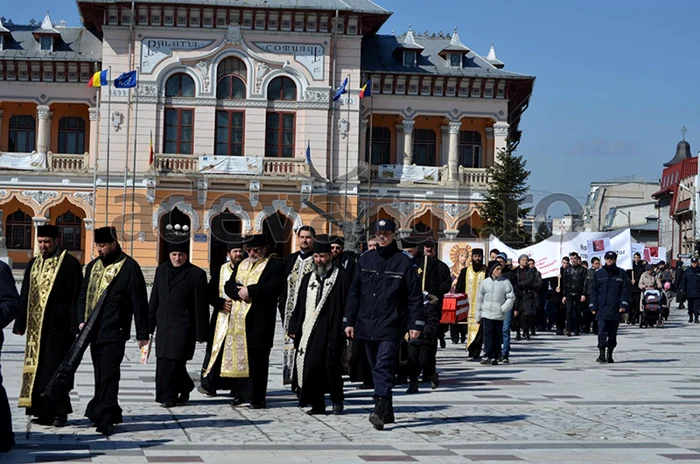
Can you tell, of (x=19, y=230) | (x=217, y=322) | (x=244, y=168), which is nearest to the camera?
(x=217, y=322)

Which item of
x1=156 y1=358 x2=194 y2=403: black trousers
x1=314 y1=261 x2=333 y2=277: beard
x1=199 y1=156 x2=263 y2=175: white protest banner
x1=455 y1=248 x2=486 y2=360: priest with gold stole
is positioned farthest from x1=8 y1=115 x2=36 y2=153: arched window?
x1=314 y1=261 x2=333 y2=277: beard

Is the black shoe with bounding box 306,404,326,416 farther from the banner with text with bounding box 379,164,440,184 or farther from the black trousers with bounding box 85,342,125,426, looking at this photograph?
the banner with text with bounding box 379,164,440,184

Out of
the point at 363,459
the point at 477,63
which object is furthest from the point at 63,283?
Result: the point at 477,63

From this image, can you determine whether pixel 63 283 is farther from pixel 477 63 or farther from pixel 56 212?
pixel 477 63

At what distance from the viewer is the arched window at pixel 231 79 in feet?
170

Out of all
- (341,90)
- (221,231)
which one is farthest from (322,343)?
(221,231)

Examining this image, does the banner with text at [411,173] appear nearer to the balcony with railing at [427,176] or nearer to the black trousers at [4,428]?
the balcony with railing at [427,176]

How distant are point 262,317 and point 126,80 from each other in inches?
1401

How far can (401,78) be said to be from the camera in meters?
A: 54.7

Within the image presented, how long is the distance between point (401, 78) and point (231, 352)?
4264 cm

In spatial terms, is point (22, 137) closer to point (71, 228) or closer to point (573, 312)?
point (71, 228)

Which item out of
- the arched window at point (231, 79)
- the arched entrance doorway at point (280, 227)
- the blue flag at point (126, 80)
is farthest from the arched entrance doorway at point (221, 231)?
the blue flag at point (126, 80)

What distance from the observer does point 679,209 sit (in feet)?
278

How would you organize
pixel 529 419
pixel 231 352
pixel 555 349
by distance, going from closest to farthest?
pixel 529 419, pixel 231 352, pixel 555 349
